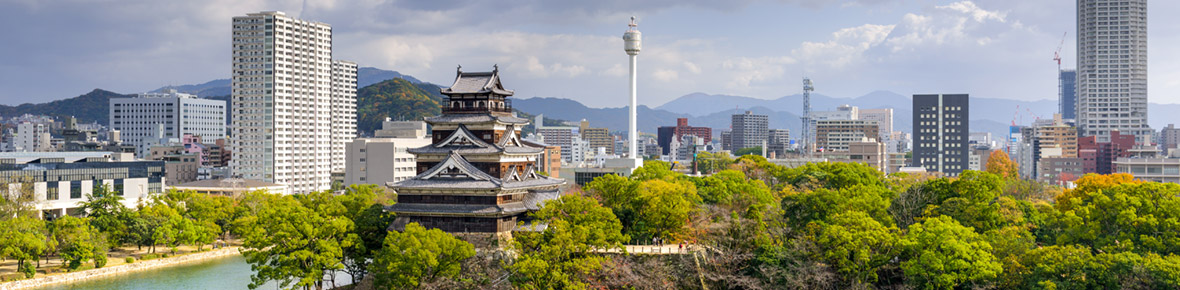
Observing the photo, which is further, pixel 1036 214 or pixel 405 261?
pixel 1036 214

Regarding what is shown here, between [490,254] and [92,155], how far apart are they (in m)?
48.9

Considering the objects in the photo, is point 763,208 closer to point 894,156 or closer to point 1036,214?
point 1036,214

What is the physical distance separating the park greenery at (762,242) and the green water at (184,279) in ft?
7.63

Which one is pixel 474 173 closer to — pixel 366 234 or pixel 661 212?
pixel 366 234

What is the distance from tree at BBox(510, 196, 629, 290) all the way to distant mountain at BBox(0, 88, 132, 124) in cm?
18073

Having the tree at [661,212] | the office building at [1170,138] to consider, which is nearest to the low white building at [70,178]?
the tree at [661,212]

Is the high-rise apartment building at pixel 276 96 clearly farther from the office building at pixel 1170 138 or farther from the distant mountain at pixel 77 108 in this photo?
the office building at pixel 1170 138

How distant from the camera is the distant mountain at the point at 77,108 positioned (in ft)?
615

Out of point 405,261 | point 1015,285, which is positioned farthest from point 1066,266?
point 405,261

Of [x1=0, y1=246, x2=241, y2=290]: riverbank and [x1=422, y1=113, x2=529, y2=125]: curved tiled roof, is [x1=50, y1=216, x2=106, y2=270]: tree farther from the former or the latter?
[x1=422, y1=113, x2=529, y2=125]: curved tiled roof

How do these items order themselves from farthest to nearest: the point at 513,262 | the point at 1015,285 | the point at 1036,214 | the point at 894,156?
the point at 894,156 < the point at 1036,214 < the point at 513,262 < the point at 1015,285

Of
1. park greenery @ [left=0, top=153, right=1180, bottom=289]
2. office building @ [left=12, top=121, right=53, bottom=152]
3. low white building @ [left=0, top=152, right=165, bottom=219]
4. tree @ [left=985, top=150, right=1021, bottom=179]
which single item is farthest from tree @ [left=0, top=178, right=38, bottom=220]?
office building @ [left=12, top=121, right=53, bottom=152]

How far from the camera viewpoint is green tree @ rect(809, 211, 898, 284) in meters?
30.1

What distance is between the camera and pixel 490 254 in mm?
33344
